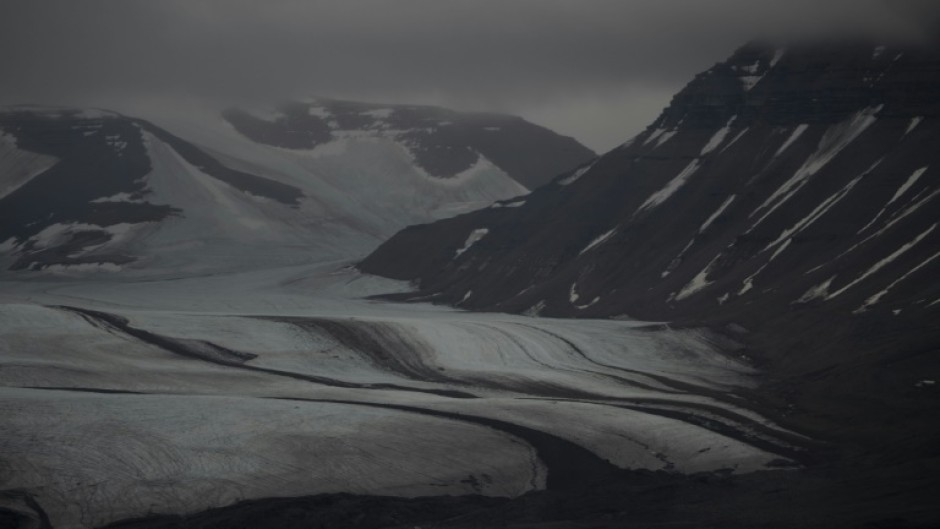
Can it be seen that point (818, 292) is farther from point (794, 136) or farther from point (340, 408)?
point (340, 408)

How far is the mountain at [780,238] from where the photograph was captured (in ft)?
284

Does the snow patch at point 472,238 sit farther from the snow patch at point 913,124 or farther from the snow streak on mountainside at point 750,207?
the snow patch at point 913,124

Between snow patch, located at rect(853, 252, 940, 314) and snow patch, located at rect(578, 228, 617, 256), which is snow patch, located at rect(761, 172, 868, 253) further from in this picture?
snow patch, located at rect(578, 228, 617, 256)

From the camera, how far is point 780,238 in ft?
420

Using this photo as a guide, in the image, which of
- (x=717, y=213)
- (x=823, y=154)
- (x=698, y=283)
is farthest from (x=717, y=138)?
(x=698, y=283)

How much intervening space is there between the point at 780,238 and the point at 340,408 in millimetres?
64710

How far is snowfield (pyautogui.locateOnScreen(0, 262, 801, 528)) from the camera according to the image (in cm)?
5994

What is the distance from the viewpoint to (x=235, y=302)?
170250mm

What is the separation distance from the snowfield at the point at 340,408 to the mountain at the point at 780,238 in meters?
6.03

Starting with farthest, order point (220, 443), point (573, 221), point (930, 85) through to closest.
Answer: point (573, 221) → point (930, 85) → point (220, 443)

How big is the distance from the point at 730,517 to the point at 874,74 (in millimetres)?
99864

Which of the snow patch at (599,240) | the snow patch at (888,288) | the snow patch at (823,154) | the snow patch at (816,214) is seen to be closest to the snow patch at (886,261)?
the snow patch at (888,288)

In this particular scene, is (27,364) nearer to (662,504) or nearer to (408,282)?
(662,504)

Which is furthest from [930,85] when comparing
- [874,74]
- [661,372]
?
[661,372]
